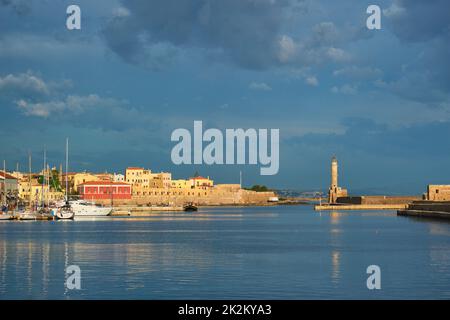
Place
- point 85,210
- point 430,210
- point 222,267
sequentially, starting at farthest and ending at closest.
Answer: point 85,210 < point 430,210 < point 222,267

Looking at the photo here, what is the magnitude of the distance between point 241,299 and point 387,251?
17.9m

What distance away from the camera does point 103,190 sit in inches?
5640

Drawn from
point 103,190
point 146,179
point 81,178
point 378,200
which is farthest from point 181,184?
point 378,200

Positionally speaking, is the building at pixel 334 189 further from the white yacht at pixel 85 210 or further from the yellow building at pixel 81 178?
the white yacht at pixel 85 210

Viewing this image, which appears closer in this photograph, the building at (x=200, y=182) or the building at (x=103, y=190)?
the building at (x=103, y=190)

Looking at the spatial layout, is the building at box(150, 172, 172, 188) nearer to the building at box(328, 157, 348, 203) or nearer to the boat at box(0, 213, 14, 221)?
the building at box(328, 157, 348, 203)

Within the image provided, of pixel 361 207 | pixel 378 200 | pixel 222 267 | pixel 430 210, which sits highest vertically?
pixel 378 200

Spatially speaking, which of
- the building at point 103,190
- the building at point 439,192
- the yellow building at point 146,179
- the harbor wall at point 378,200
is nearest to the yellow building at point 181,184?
the yellow building at point 146,179

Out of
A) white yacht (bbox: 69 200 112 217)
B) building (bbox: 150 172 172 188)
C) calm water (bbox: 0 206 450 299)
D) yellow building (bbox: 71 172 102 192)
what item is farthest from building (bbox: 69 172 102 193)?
calm water (bbox: 0 206 450 299)

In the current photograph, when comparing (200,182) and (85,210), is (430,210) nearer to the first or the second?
(85,210)

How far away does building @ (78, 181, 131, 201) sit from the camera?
142m

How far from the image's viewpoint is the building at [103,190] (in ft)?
466
